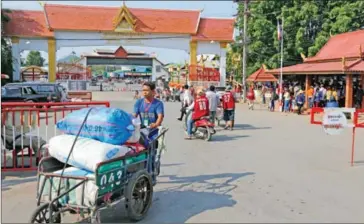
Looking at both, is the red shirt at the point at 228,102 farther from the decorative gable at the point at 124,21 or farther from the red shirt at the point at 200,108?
the decorative gable at the point at 124,21

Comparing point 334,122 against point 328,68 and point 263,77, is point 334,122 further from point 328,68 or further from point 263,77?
point 263,77

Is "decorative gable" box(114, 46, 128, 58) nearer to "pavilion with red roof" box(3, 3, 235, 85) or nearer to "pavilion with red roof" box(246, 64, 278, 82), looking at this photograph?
"pavilion with red roof" box(3, 3, 235, 85)

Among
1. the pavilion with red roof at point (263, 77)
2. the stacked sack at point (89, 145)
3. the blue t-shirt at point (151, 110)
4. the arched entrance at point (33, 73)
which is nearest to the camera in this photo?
the stacked sack at point (89, 145)

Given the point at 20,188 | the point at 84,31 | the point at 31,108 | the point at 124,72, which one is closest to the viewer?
the point at 20,188

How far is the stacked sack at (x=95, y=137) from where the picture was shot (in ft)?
15.9

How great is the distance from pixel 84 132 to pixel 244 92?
29.5m

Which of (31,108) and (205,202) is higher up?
(31,108)

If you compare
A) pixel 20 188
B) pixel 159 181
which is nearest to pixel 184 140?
pixel 159 181

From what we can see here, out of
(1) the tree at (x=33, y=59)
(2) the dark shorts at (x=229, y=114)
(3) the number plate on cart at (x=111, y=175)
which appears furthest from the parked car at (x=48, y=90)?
(1) the tree at (x=33, y=59)

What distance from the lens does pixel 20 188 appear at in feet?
21.7

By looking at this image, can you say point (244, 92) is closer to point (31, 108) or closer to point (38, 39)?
point (38, 39)

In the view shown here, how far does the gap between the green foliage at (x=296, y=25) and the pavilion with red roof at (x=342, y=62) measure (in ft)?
13.5

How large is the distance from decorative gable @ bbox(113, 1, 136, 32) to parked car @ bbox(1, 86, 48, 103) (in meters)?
15.7

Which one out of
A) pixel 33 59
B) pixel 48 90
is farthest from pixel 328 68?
pixel 33 59
